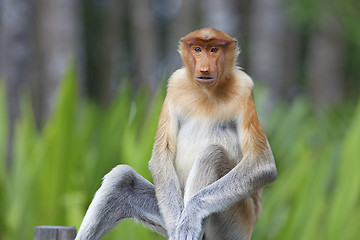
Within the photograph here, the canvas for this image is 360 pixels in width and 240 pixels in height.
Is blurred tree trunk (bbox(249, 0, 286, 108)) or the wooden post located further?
blurred tree trunk (bbox(249, 0, 286, 108))

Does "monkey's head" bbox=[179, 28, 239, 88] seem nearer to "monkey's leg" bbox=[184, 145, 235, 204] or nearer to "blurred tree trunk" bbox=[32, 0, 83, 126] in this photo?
"monkey's leg" bbox=[184, 145, 235, 204]

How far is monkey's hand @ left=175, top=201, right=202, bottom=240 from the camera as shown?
1.82 m

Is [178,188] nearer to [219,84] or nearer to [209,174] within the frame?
[209,174]

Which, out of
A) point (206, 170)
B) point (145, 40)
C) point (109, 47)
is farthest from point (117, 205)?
point (109, 47)

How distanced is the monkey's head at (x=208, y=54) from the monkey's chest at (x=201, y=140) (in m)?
0.15

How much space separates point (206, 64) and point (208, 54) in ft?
0.18

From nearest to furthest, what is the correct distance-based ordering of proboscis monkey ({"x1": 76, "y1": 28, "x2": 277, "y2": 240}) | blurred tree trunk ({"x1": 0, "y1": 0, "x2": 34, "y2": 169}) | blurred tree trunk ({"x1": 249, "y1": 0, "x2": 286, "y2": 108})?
1. proboscis monkey ({"x1": 76, "y1": 28, "x2": 277, "y2": 240})
2. blurred tree trunk ({"x1": 0, "y1": 0, "x2": 34, "y2": 169})
3. blurred tree trunk ({"x1": 249, "y1": 0, "x2": 286, "y2": 108})

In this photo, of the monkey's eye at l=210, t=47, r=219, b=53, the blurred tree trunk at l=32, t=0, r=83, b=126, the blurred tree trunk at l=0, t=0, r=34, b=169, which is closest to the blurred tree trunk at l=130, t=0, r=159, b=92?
the blurred tree trunk at l=32, t=0, r=83, b=126

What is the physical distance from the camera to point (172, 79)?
1.97 metres

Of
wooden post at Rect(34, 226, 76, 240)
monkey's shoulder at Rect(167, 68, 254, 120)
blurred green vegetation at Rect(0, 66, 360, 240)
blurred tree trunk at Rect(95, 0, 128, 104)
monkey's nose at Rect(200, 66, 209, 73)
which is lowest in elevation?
blurred tree trunk at Rect(95, 0, 128, 104)

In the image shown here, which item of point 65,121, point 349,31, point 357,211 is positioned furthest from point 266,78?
point 65,121

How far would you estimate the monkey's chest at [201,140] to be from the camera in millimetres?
1924

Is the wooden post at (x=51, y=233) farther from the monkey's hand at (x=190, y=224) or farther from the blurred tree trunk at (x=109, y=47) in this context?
the blurred tree trunk at (x=109, y=47)

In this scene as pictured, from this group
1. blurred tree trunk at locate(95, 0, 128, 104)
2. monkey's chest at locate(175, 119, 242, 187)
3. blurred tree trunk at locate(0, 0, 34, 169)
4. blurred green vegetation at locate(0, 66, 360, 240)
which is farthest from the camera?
blurred tree trunk at locate(95, 0, 128, 104)
